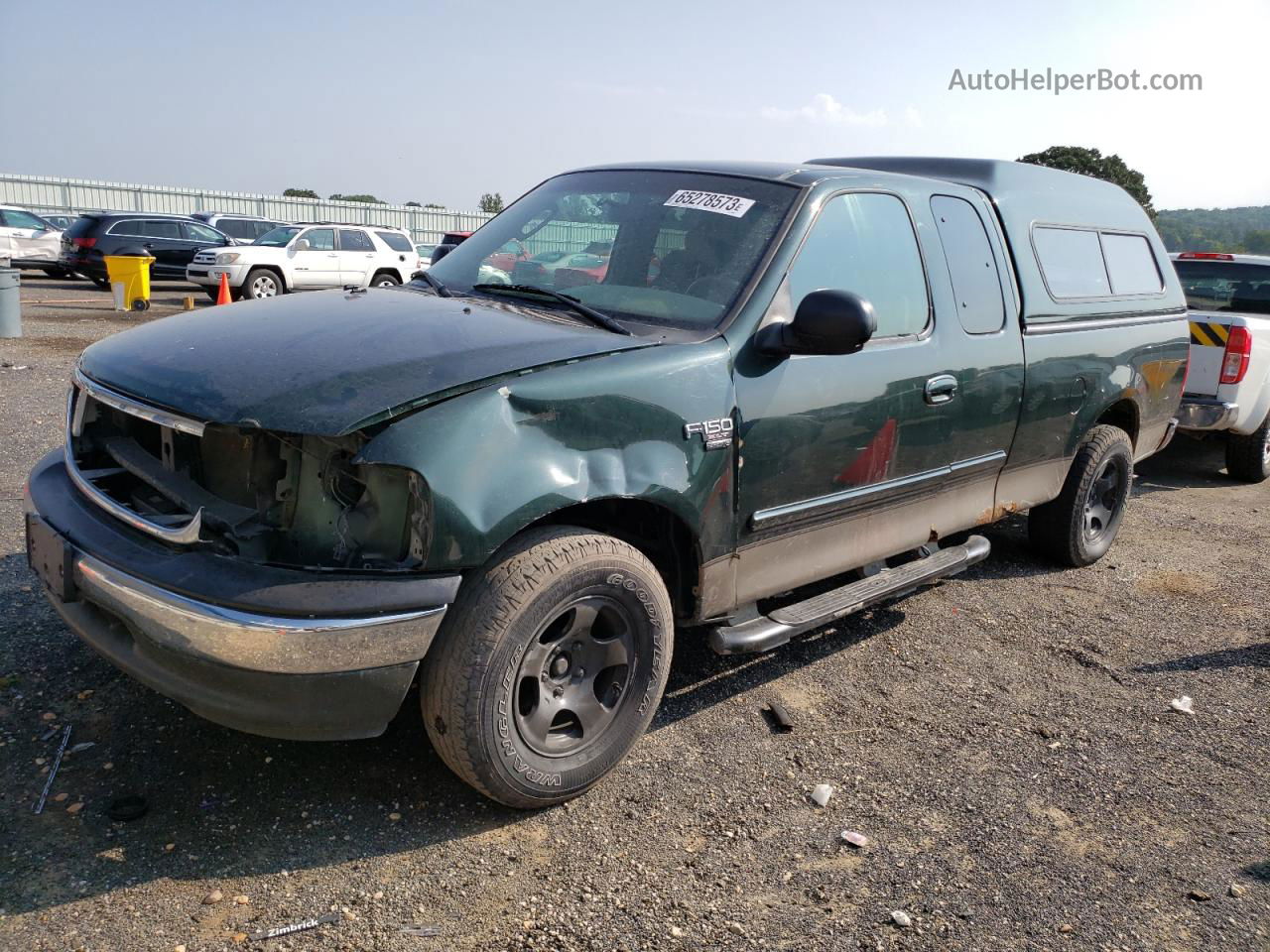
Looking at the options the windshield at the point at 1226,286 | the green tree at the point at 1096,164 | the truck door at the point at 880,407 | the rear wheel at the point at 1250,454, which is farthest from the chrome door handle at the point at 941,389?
the green tree at the point at 1096,164

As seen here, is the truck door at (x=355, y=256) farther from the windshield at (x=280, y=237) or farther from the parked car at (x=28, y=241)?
the parked car at (x=28, y=241)

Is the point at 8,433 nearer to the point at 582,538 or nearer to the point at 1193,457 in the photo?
the point at 582,538

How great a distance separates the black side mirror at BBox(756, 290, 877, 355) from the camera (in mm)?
3162

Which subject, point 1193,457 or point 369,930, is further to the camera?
point 1193,457

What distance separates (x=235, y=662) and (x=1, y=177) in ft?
127

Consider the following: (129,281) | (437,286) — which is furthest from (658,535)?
(129,281)

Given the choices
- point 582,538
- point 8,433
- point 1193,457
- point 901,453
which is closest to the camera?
point 582,538

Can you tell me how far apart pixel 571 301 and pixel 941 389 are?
1.51m

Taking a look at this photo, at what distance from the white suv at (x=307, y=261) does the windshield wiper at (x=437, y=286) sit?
1401cm

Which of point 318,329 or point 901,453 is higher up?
point 318,329

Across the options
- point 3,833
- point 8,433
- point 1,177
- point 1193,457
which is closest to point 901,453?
point 3,833

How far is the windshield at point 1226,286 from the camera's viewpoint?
8.39 m

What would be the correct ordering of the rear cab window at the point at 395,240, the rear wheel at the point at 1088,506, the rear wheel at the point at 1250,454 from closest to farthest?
the rear wheel at the point at 1088,506, the rear wheel at the point at 1250,454, the rear cab window at the point at 395,240

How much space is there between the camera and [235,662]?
246 cm
